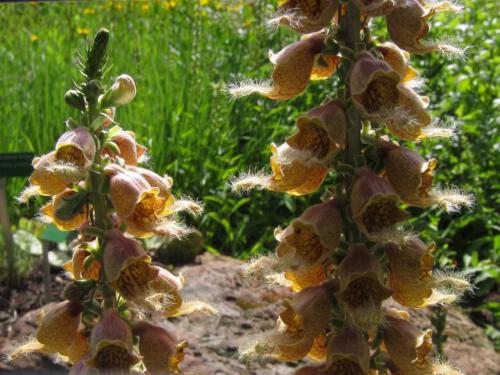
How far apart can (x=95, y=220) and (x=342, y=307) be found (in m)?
0.63

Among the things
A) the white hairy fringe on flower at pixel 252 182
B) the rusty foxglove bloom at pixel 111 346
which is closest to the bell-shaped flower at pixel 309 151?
the white hairy fringe on flower at pixel 252 182

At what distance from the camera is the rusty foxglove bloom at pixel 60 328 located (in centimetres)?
193

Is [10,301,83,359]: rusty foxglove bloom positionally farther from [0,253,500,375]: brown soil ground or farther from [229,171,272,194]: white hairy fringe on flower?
[0,253,500,375]: brown soil ground

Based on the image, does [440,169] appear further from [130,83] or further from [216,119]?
[130,83]

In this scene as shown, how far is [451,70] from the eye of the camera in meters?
5.75

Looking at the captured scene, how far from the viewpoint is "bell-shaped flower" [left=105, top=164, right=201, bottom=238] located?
186cm

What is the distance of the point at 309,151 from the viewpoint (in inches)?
72.9

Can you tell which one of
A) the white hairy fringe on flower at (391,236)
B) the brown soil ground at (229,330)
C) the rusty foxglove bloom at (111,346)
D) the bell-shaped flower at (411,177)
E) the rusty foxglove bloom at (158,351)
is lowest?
the brown soil ground at (229,330)

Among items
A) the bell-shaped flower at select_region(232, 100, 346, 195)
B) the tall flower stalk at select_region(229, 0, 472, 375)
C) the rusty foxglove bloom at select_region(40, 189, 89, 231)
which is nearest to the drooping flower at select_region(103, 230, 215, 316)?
the rusty foxglove bloom at select_region(40, 189, 89, 231)

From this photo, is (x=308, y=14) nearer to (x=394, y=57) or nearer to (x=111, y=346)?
(x=394, y=57)

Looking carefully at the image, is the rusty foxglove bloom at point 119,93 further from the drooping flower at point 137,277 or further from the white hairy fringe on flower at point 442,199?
the white hairy fringe on flower at point 442,199

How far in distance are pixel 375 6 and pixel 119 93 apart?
0.63 meters

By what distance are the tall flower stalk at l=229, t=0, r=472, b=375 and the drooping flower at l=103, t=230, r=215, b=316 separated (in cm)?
22

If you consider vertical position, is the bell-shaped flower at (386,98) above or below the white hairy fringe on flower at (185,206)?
above
